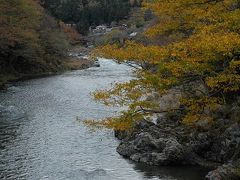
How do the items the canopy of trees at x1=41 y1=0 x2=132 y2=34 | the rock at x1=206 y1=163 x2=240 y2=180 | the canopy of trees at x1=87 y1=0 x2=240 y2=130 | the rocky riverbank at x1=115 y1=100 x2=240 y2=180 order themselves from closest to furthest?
the canopy of trees at x1=87 y1=0 x2=240 y2=130
the rock at x1=206 y1=163 x2=240 y2=180
the rocky riverbank at x1=115 y1=100 x2=240 y2=180
the canopy of trees at x1=41 y1=0 x2=132 y2=34

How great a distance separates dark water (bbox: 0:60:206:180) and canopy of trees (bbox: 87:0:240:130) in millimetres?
5150

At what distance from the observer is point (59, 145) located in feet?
105

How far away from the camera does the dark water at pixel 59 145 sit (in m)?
25.7

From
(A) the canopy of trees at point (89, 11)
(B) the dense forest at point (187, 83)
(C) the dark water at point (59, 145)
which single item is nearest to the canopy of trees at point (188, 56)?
(B) the dense forest at point (187, 83)

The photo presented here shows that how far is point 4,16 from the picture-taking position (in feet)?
237

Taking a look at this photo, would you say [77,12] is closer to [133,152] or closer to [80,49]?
[80,49]

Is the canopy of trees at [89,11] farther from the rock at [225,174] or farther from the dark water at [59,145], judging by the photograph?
the rock at [225,174]

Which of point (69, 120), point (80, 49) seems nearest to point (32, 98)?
point (69, 120)

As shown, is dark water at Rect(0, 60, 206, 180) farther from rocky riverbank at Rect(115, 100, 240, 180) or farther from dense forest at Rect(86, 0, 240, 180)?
dense forest at Rect(86, 0, 240, 180)

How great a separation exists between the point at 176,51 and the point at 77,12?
16415 cm

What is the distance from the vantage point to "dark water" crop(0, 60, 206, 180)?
1011 inches

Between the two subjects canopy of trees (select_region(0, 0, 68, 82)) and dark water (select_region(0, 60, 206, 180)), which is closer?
dark water (select_region(0, 60, 206, 180))

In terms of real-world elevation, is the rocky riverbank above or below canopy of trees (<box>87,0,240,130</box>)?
below

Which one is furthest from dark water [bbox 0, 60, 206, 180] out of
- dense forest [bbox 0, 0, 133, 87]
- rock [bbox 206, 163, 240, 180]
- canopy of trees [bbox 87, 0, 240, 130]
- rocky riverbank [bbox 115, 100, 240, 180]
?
dense forest [bbox 0, 0, 133, 87]
